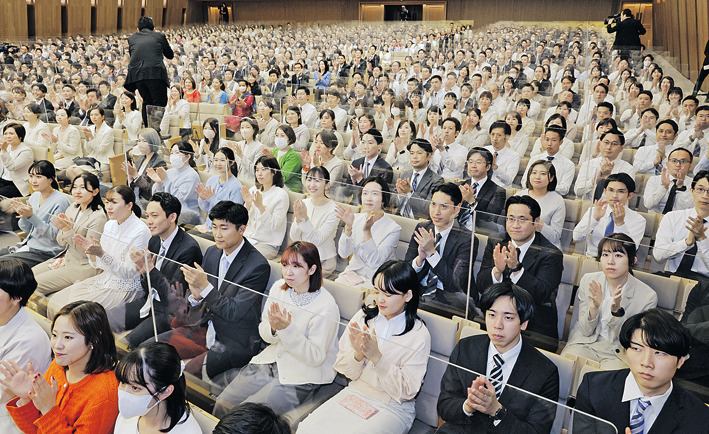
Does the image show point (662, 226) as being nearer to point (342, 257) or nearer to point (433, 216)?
point (433, 216)

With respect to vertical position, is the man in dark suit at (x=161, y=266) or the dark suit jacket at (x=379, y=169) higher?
the dark suit jacket at (x=379, y=169)

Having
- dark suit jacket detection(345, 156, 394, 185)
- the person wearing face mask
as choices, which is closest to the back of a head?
the person wearing face mask

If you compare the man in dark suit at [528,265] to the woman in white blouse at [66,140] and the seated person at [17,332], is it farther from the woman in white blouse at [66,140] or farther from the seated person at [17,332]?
the woman in white blouse at [66,140]

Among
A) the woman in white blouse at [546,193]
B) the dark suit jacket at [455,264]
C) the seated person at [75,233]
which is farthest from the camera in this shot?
the woman in white blouse at [546,193]

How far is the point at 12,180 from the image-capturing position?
4992mm

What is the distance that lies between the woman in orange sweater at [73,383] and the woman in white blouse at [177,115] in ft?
13.1

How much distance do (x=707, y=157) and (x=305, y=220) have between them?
11.0ft

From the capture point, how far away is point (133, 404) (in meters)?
1.71

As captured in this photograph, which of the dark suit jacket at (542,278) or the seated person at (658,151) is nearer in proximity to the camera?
the dark suit jacket at (542,278)

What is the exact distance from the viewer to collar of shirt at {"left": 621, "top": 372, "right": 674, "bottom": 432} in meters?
1.73

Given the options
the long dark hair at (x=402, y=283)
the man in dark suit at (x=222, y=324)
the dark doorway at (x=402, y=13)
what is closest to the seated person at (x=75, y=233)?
the man in dark suit at (x=222, y=324)

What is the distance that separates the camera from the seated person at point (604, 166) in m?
4.10

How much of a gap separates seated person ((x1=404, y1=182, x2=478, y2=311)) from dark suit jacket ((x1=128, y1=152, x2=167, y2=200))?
238 cm

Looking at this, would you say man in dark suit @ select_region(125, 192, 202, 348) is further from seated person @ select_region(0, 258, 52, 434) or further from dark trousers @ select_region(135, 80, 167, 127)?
dark trousers @ select_region(135, 80, 167, 127)
